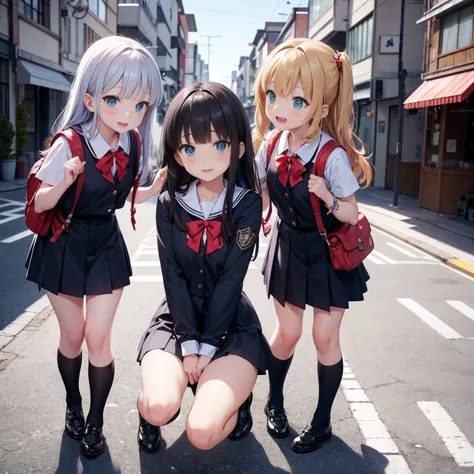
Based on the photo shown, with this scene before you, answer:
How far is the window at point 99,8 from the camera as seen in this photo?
1313 inches

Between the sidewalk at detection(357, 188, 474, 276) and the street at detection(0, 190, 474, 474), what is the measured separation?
2.73 metres

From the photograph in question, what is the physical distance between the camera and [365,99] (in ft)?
84.6

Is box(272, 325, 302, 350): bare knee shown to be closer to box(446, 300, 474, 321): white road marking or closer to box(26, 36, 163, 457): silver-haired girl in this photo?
box(26, 36, 163, 457): silver-haired girl

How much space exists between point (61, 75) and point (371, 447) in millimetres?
26912

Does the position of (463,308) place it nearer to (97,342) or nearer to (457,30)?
(97,342)

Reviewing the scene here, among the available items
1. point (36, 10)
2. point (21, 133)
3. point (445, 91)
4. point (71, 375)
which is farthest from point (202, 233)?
point (36, 10)

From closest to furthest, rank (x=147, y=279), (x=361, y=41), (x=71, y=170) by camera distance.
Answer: (x=71, y=170), (x=147, y=279), (x=361, y=41)

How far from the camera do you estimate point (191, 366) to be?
9.82 ft

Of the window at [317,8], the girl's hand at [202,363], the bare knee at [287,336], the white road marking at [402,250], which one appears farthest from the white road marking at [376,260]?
the window at [317,8]

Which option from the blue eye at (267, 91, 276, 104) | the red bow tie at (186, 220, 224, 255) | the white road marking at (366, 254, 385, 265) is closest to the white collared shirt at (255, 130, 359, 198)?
the blue eye at (267, 91, 276, 104)

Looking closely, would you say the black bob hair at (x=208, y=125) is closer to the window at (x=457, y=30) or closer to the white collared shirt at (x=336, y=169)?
the white collared shirt at (x=336, y=169)

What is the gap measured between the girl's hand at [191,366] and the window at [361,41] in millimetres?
22572

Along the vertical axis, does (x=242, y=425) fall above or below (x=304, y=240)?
below

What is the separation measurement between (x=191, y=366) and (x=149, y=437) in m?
0.79
